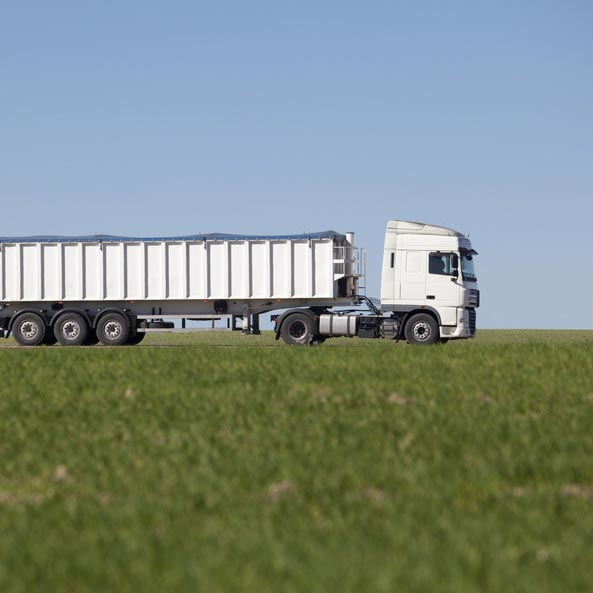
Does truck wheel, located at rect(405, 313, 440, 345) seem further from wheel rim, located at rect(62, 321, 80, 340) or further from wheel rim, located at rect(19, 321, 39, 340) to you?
wheel rim, located at rect(19, 321, 39, 340)

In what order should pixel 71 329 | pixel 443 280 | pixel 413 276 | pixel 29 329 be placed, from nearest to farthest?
pixel 443 280
pixel 413 276
pixel 71 329
pixel 29 329

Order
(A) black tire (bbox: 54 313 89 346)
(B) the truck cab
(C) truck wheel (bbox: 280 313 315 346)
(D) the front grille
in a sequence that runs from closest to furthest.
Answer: (B) the truck cab < (D) the front grille < (C) truck wheel (bbox: 280 313 315 346) < (A) black tire (bbox: 54 313 89 346)

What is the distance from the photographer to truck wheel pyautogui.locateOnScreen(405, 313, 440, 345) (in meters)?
32.2

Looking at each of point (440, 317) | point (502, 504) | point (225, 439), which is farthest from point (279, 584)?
point (440, 317)

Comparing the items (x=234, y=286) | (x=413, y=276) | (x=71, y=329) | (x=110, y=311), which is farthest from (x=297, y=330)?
(x=71, y=329)

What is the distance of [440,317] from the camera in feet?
105

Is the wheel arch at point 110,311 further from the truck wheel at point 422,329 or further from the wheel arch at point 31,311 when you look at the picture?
the truck wheel at point 422,329

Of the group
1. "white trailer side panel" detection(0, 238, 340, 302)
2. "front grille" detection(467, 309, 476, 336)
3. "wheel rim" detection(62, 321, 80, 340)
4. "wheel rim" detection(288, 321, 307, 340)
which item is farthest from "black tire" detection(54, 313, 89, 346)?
"front grille" detection(467, 309, 476, 336)

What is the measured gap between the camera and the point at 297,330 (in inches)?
1323

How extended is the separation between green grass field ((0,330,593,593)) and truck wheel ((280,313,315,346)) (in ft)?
49.5

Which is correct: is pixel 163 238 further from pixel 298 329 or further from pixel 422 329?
pixel 422 329

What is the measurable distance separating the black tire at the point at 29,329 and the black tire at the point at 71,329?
686 millimetres

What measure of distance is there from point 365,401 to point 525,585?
28.9 ft

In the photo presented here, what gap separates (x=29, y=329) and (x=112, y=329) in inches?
115
